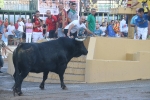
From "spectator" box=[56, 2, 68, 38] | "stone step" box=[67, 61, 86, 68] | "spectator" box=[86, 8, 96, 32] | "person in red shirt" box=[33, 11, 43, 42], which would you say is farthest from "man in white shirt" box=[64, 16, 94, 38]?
"person in red shirt" box=[33, 11, 43, 42]

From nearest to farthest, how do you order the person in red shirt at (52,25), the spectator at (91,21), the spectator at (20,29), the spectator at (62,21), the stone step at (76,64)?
the stone step at (76,64) < the spectator at (62,21) < the spectator at (91,21) < the person in red shirt at (52,25) < the spectator at (20,29)

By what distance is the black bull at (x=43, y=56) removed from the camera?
1149 centimetres

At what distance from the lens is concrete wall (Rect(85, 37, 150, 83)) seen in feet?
44.9

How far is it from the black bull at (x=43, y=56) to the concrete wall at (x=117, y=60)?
97cm

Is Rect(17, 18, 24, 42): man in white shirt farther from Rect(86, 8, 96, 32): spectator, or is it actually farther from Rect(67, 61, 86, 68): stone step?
Rect(67, 61, 86, 68): stone step

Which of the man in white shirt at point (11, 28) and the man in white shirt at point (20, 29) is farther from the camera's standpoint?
the man in white shirt at point (11, 28)

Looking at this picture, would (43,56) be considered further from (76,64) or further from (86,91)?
(76,64)

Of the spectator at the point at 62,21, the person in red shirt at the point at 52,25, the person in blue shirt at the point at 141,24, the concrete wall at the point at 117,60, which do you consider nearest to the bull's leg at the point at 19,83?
the concrete wall at the point at 117,60

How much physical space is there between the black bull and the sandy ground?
403 mm

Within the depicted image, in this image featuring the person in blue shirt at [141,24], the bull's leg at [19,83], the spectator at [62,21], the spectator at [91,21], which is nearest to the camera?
the bull's leg at [19,83]

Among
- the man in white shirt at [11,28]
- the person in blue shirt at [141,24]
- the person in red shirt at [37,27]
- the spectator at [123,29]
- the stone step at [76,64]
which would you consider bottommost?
the man in white shirt at [11,28]

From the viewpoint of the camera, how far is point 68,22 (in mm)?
16078

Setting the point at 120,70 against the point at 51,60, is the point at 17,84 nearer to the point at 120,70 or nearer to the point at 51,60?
the point at 51,60

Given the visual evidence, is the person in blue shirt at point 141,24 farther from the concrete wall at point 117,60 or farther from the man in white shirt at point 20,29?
the man in white shirt at point 20,29
